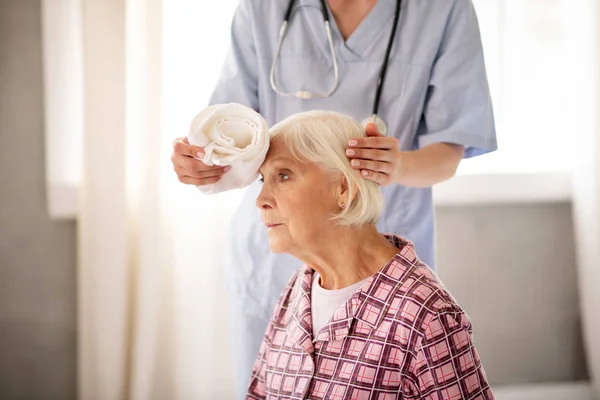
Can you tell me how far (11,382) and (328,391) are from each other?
1680mm

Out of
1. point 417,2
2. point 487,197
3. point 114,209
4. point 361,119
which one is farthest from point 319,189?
point 487,197

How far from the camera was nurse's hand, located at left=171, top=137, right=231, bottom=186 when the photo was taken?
4.18 ft

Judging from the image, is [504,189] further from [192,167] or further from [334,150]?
[192,167]

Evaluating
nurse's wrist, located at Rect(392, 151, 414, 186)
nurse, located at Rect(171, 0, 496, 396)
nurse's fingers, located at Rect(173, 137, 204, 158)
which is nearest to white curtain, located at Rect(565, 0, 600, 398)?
nurse, located at Rect(171, 0, 496, 396)

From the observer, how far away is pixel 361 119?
1530 millimetres

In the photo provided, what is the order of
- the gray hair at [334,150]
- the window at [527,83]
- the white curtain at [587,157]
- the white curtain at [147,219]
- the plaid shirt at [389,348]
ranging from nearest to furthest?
the plaid shirt at [389,348] → the gray hair at [334,150] → the white curtain at [147,219] → the white curtain at [587,157] → the window at [527,83]

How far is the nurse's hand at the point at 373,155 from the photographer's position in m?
1.21

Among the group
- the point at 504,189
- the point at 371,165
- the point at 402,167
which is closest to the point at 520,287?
the point at 504,189

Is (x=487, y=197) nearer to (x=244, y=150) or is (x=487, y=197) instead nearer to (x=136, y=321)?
(x=136, y=321)

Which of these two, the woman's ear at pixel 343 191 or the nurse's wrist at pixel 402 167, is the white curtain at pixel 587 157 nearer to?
the nurse's wrist at pixel 402 167

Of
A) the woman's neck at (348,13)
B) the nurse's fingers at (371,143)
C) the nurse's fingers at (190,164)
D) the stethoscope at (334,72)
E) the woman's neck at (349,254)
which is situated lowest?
the woman's neck at (349,254)

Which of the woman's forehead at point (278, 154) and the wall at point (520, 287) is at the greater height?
the woman's forehead at point (278, 154)

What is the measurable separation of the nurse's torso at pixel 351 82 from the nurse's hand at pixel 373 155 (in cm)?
30

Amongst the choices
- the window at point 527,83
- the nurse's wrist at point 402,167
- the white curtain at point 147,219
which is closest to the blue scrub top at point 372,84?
the nurse's wrist at point 402,167
